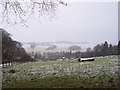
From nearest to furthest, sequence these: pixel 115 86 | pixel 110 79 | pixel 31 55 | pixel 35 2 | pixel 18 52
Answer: pixel 35 2 → pixel 115 86 → pixel 110 79 → pixel 18 52 → pixel 31 55

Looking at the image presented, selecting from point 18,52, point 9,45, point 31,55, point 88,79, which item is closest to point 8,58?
point 9,45

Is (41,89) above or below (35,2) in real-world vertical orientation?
below

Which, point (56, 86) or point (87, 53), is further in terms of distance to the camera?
point (87, 53)

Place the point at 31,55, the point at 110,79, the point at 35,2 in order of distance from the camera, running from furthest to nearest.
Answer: the point at 31,55 < the point at 110,79 < the point at 35,2

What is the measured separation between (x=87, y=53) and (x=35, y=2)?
183 ft

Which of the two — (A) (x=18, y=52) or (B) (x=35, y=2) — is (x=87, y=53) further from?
(B) (x=35, y=2)

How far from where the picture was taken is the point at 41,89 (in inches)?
512

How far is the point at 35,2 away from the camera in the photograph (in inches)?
486

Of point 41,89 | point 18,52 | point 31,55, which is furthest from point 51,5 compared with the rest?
point 31,55

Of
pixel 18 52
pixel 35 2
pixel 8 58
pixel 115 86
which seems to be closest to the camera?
pixel 35 2

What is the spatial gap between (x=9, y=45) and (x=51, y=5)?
4416cm

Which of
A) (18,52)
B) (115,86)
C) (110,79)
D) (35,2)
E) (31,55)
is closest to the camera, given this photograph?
(35,2)

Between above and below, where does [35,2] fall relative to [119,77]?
above

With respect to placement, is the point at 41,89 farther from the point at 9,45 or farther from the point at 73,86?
the point at 9,45
